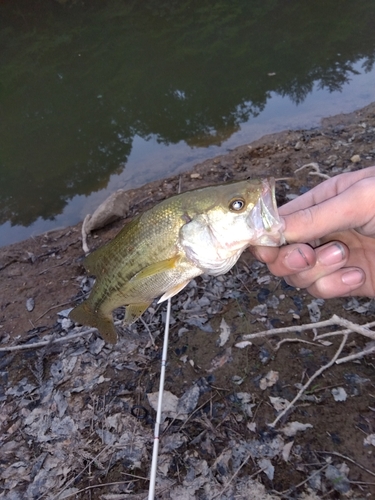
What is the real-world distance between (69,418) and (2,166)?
9.98 meters

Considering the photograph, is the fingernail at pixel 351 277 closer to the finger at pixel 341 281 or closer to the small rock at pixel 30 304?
the finger at pixel 341 281

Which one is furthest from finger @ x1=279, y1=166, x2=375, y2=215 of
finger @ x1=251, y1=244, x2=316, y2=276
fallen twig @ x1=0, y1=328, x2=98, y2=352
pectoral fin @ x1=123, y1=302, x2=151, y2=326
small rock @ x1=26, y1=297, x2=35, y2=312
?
small rock @ x1=26, y1=297, x2=35, y2=312

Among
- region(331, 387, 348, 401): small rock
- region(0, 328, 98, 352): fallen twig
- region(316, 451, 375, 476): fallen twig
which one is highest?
region(0, 328, 98, 352): fallen twig

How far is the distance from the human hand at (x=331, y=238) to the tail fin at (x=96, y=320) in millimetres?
1394

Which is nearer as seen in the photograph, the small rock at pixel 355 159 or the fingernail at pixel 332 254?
the fingernail at pixel 332 254

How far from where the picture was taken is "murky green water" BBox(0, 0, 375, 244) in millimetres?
9961

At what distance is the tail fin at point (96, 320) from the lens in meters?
3.02

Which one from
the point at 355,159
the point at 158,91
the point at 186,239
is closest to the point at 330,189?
the point at 186,239

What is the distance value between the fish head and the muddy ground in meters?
1.62

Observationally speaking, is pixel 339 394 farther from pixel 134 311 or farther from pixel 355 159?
pixel 355 159

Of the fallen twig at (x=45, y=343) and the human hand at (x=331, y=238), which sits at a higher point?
the human hand at (x=331, y=238)

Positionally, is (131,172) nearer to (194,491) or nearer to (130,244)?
(130,244)

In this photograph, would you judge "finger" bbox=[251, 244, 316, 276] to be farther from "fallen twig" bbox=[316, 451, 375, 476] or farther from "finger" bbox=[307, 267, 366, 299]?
"fallen twig" bbox=[316, 451, 375, 476]

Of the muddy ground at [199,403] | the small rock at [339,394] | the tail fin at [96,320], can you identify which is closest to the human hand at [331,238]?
the small rock at [339,394]
